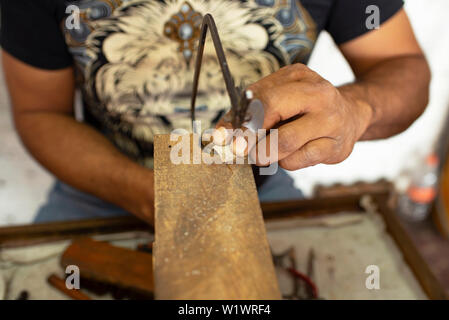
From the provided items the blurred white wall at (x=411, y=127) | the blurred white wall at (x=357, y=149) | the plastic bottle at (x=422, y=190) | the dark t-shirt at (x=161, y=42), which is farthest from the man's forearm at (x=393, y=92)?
the plastic bottle at (x=422, y=190)

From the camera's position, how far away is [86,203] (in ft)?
2.99

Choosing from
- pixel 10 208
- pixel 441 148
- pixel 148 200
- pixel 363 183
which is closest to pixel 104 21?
pixel 148 200

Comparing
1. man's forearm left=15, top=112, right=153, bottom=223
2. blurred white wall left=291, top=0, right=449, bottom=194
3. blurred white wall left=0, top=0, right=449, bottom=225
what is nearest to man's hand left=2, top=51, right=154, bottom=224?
man's forearm left=15, top=112, right=153, bottom=223

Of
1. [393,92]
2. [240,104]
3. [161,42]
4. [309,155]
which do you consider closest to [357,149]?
[393,92]

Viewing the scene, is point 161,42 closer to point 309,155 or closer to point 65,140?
point 65,140

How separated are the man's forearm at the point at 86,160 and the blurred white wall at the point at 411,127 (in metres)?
0.67

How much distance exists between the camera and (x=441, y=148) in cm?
167

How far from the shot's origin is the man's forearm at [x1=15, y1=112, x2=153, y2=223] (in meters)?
0.72

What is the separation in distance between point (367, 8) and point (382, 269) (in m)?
0.49

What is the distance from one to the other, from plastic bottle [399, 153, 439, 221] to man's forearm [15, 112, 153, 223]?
4.12ft

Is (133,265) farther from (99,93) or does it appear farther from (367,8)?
(367,8)

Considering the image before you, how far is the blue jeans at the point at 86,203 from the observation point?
0.90 metres
